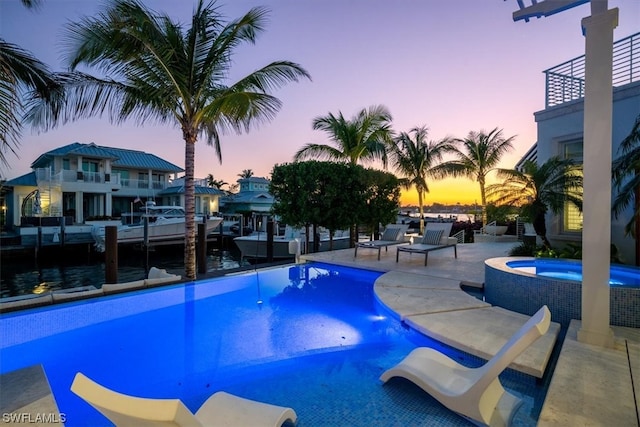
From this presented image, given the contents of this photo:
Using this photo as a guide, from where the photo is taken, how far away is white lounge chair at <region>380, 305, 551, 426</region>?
254 centimetres

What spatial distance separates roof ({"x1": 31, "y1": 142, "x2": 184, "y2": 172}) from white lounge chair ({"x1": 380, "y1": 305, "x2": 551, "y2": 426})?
1190 inches

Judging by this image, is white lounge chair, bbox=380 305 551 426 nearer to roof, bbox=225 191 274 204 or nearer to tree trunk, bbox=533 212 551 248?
tree trunk, bbox=533 212 551 248

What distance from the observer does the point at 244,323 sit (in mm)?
5863

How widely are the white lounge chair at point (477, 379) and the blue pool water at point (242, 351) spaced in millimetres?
163

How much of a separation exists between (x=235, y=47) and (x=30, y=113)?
494 centimetres

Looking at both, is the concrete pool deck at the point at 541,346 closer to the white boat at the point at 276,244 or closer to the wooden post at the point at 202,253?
the wooden post at the point at 202,253

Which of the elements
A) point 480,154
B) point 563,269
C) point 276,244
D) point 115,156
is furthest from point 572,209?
point 115,156

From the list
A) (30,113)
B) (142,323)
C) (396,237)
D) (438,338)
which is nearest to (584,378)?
(438,338)

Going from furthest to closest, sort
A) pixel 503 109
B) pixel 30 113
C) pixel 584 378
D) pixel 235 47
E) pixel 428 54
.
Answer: pixel 503 109, pixel 428 54, pixel 235 47, pixel 30 113, pixel 584 378

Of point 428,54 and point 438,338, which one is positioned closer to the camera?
point 438,338

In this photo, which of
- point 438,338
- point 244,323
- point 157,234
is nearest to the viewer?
point 438,338

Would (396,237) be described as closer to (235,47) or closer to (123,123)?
(235,47)

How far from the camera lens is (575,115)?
1038 centimetres

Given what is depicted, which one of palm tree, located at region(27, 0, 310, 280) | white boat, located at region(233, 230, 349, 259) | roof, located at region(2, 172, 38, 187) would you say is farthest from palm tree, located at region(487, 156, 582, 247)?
roof, located at region(2, 172, 38, 187)
